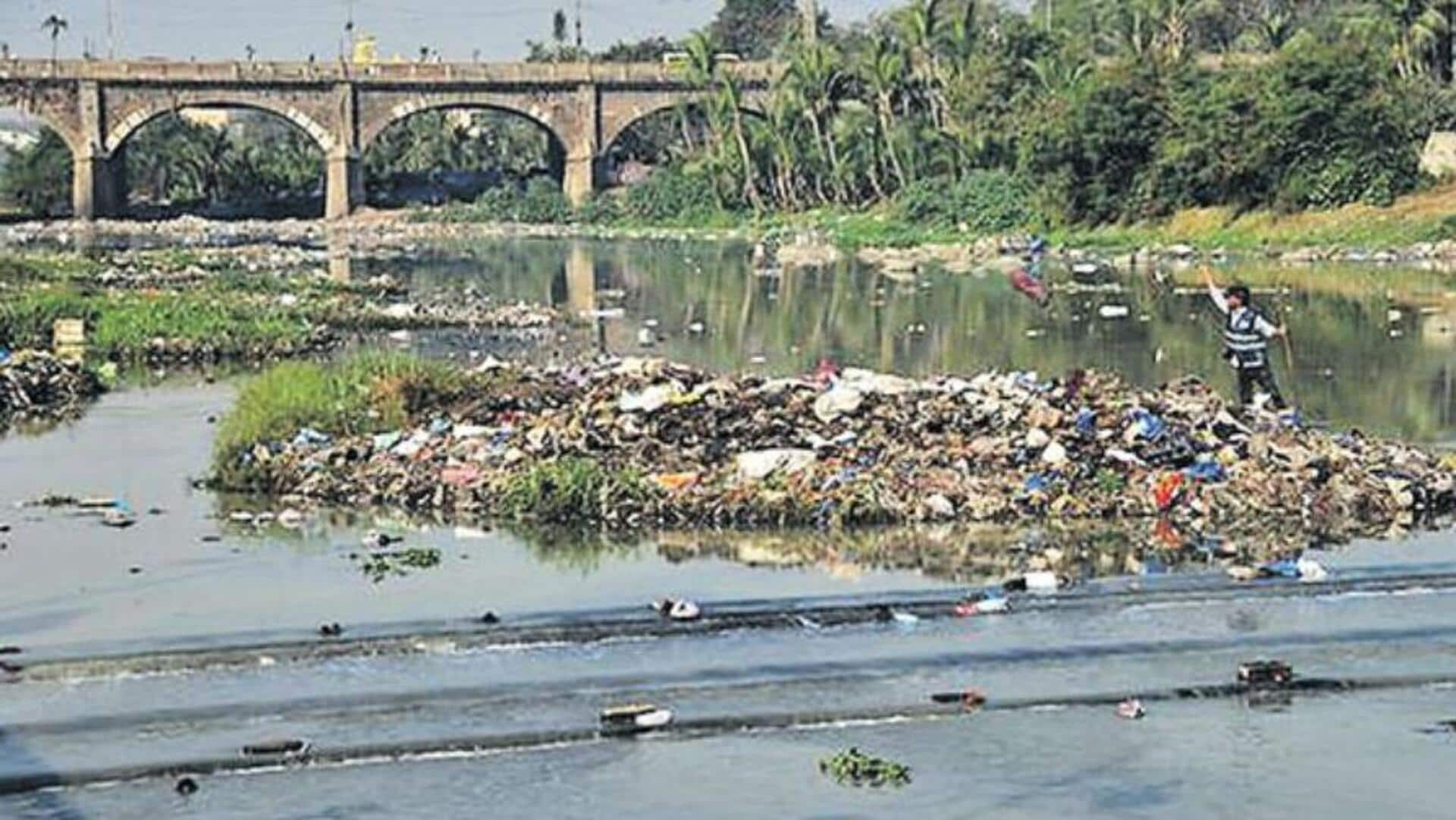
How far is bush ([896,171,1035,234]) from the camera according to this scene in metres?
56.6

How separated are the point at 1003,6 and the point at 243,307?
A: 256ft

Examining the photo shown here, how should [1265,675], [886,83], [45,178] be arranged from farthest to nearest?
[45,178] < [886,83] < [1265,675]

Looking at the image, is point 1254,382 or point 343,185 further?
point 343,185

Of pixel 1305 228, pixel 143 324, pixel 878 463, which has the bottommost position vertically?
pixel 878 463

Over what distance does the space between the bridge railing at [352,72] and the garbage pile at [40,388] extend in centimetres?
5912

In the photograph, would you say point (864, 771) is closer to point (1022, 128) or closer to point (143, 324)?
point (143, 324)

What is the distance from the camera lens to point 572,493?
15266mm

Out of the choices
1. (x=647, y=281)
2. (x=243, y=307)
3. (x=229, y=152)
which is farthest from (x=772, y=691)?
(x=229, y=152)

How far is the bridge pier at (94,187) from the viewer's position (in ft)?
271

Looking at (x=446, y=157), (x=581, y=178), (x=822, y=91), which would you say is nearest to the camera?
(x=822, y=91)

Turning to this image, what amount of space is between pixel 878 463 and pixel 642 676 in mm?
5044

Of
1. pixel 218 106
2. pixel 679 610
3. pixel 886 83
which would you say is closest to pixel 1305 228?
pixel 886 83

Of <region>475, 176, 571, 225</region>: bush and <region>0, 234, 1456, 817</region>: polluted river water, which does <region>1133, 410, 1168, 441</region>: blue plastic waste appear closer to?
<region>0, 234, 1456, 817</region>: polluted river water

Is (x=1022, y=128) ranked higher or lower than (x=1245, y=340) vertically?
higher
